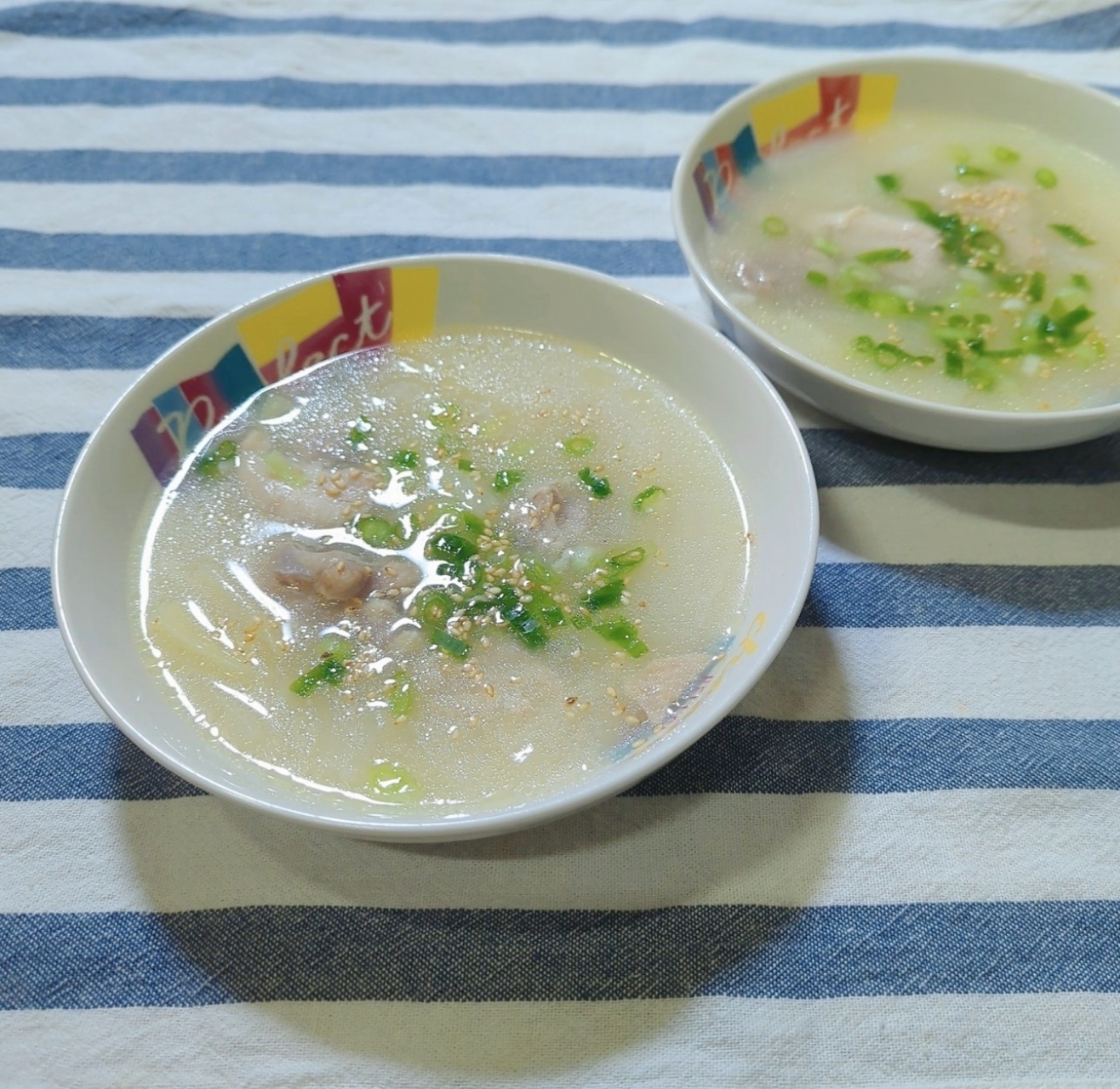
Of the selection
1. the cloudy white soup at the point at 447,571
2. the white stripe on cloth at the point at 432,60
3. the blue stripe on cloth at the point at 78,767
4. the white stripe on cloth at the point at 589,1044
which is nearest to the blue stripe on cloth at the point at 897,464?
the cloudy white soup at the point at 447,571

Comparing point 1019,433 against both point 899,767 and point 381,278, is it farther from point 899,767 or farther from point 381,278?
point 381,278

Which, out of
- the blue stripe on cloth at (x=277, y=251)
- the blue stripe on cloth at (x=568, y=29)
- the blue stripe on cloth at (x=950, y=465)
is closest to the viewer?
the blue stripe on cloth at (x=950, y=465)

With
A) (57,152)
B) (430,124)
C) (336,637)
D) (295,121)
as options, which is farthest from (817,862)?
(57,152)

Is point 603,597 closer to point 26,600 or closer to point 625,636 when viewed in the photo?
point 625,636

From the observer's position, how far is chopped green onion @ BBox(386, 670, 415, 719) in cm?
139

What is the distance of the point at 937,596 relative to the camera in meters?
1.63

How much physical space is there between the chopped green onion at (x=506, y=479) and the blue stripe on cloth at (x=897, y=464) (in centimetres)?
55

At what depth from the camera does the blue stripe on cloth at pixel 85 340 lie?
200 cm

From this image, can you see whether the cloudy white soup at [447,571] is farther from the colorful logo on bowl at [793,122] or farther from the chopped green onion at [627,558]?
the colorful logo on bowl at [793,122]

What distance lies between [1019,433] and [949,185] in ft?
2.86

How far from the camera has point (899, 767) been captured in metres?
1.43

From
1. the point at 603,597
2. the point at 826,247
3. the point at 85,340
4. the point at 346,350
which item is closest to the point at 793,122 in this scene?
the point at 826,247

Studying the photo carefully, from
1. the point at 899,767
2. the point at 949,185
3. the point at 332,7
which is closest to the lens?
the point at 899,767

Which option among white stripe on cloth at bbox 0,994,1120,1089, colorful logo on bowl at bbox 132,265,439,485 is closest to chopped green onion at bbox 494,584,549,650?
white stripe on cloth at bbox 0,994,1120,1089
